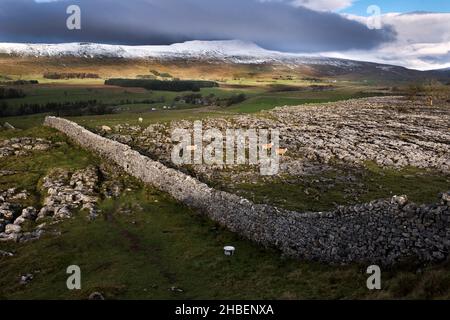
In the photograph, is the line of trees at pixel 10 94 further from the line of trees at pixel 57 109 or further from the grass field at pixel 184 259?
the grass field at pixel 184 259

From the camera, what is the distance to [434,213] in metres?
16.7

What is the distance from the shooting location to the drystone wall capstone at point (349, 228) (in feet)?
54.5

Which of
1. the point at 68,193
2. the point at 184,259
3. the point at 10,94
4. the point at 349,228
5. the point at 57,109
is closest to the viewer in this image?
the point at 349,228

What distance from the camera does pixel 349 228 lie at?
18766mm

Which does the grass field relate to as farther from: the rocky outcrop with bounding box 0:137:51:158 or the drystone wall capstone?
the rocky outcrop with bounding box 0:137:51:158

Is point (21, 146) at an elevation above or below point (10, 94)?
below

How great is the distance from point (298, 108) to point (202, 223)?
182 ft

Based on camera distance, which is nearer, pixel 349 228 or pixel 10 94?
pixel 349 228

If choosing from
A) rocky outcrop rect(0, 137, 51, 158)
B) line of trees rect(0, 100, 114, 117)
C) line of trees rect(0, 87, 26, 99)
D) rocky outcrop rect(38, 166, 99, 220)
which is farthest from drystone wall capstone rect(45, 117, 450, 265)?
line of trees rect(0, 87, 26, 99)

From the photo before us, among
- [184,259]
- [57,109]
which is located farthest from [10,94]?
[184,259]

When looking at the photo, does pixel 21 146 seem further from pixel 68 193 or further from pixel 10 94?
pixel 10 94

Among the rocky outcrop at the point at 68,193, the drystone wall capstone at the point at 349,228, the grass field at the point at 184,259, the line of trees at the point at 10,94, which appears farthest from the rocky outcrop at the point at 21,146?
the line of trees at the point at 10,94
